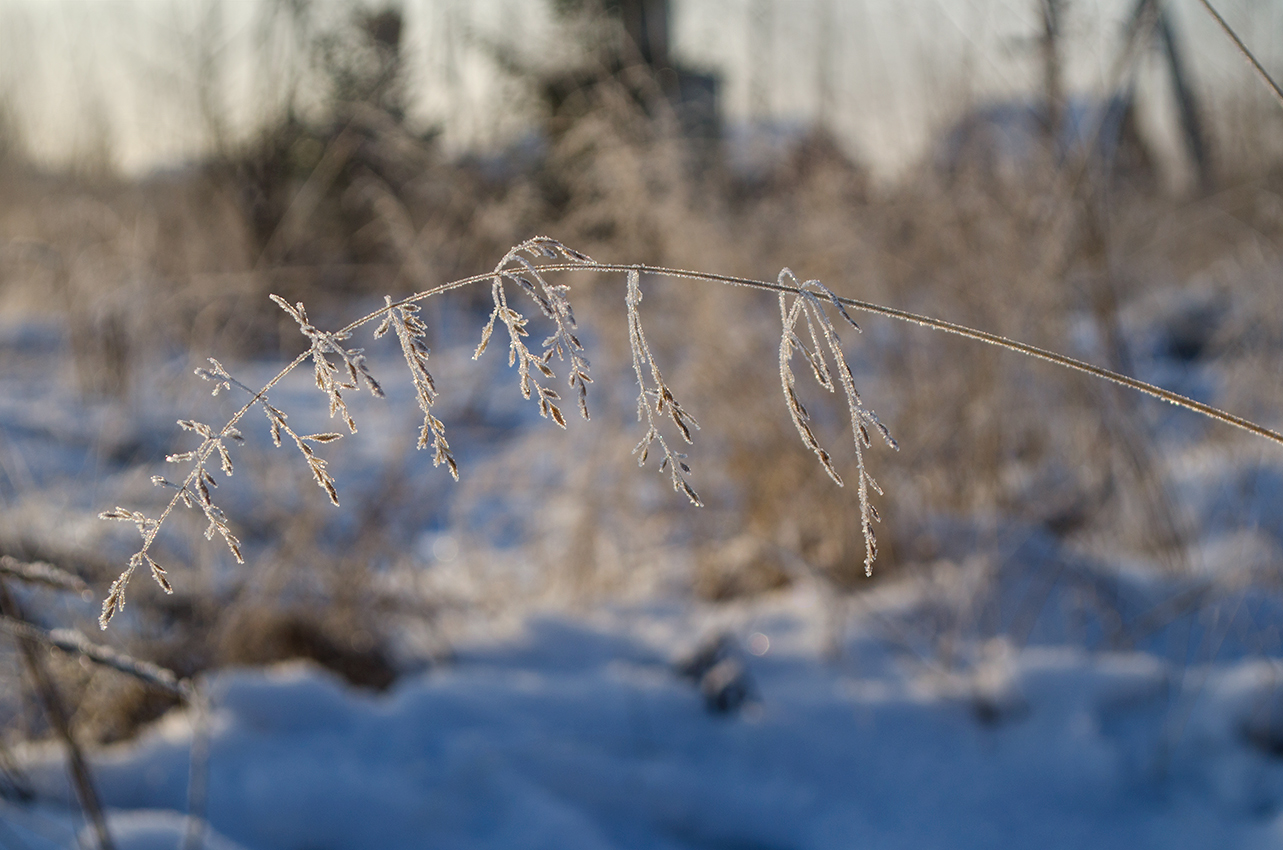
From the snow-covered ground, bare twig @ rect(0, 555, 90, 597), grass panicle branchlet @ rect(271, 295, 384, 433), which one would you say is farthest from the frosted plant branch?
the snow-covered ground

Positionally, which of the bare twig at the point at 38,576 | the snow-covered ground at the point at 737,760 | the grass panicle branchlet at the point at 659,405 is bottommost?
the snow-covered ground at the point at 737,760

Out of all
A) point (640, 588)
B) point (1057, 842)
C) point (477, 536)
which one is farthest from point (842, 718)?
point (477, 536)

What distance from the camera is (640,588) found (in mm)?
2309

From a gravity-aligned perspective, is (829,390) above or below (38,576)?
above

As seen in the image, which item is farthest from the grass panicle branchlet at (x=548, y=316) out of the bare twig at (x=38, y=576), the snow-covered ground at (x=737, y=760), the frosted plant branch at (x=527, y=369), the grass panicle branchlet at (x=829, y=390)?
the snow-covered ground at (x=737, y=760)

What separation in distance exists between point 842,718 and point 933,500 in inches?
28.1

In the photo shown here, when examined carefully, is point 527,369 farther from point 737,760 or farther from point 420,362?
point 737,760

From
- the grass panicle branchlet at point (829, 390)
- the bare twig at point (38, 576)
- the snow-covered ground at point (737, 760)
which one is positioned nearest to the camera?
the grass panicle branchlet at point (829, 390)

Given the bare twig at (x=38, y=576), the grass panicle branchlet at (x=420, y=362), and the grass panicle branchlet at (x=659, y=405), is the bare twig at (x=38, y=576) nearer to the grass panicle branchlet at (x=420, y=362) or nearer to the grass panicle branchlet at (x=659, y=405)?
the grass panicle branchlet at (x=420, y=362)

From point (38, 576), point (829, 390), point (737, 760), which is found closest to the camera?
point (829, 390)

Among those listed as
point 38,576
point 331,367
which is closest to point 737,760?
point 38,576

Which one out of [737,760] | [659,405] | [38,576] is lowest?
[737,760]

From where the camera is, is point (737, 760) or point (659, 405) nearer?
point (659, 405)

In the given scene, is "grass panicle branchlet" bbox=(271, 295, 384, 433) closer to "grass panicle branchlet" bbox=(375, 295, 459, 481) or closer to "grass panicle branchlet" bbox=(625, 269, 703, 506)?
"grass panicle branchlet" bbox=(375, 295, 459, 481)
